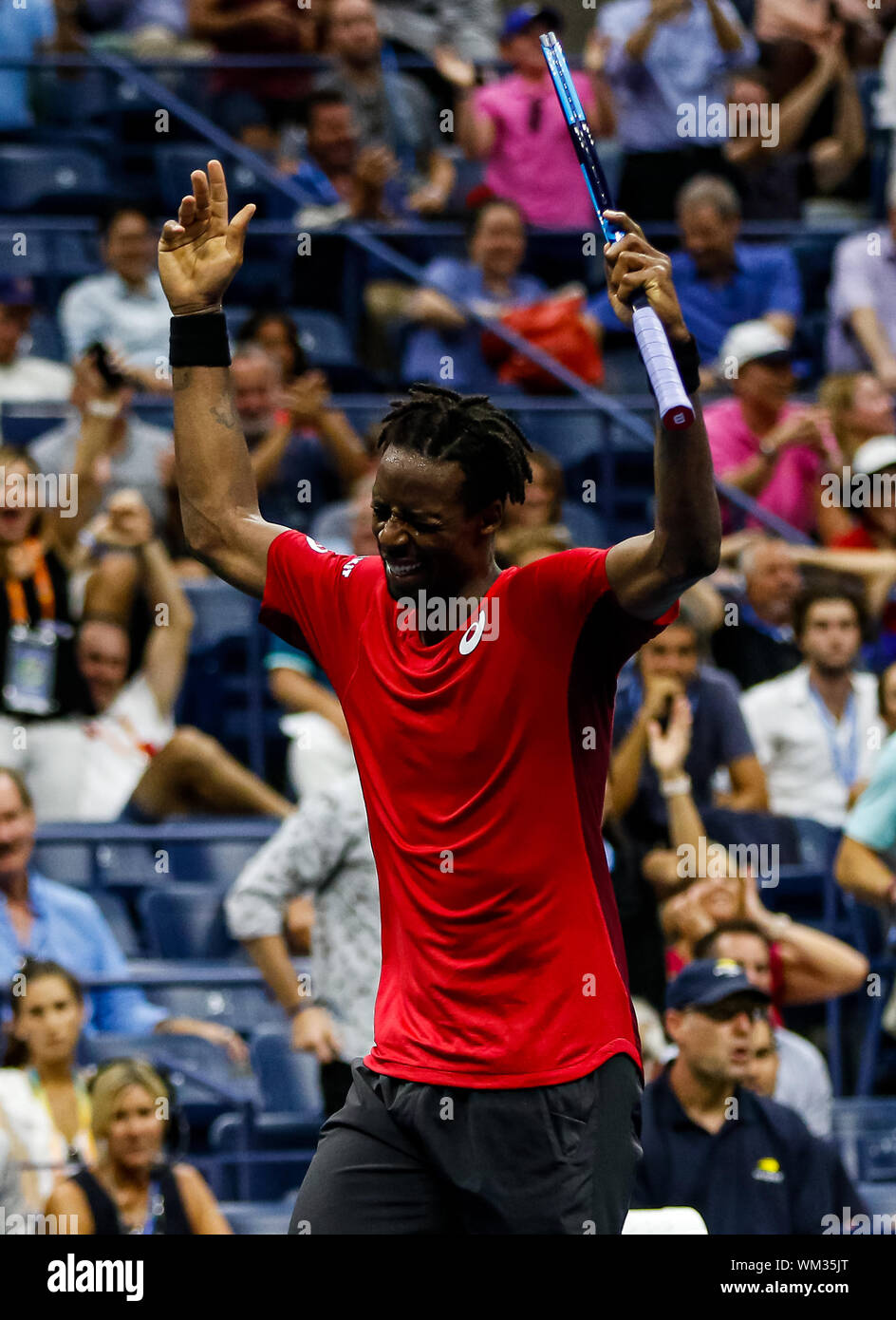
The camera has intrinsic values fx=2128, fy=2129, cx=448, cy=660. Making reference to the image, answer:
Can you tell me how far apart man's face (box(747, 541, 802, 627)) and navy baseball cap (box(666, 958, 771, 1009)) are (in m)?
2.04

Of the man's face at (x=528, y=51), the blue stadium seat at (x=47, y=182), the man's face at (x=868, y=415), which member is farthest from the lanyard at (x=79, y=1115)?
the man's face at (x=528, y=51)

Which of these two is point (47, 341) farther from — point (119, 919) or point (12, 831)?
point (12, 831)

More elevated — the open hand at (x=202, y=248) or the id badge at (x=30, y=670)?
the open hand at (x=202, y=248)

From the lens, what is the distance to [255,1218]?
488 cm

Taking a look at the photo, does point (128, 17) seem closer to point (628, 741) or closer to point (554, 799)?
point (628, 741)

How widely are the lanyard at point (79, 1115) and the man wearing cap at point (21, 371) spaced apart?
10.2ft

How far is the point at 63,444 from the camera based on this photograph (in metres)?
7.04

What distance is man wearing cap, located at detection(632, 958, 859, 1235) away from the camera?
469 centimetres

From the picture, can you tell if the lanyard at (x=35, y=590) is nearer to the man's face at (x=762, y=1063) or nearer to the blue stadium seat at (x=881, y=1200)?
the man's face at (x=762, y=1063)

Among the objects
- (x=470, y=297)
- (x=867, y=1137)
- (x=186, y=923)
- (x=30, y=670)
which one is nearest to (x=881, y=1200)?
(x=867, y=1137)

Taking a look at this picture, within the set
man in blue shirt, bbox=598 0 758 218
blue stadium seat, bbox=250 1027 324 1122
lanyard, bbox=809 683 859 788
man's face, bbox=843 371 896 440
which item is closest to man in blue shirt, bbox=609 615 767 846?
lanyard, bbox=809 683 859 788

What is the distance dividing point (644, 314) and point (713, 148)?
21.4 feet

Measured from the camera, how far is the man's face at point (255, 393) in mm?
7031

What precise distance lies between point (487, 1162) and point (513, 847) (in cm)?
41
